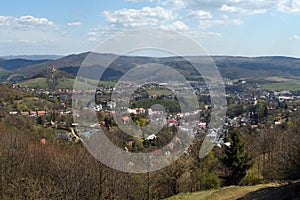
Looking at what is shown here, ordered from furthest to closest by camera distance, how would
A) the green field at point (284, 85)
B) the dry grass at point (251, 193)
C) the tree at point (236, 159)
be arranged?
1. the green field at point (284, 85)
2. the tree at point (236, 159)
3. the dry grass at point (251, 193)

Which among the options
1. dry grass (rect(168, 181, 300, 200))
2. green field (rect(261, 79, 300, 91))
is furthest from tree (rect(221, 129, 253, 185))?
green field (rect(261, 79, 300, 91))

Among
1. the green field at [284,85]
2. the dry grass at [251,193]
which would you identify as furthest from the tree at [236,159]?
the green field at [284,85]

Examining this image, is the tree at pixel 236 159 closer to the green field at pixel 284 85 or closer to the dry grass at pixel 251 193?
the dry grass at pixel 251 193

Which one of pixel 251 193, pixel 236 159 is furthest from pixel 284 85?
pixel 251 193

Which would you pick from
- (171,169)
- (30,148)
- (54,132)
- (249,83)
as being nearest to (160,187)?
(171,169)

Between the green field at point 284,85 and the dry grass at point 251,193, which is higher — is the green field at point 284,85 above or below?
above

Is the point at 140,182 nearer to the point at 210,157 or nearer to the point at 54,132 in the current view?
the point at 210,157

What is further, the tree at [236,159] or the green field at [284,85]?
the green field at [284,85]

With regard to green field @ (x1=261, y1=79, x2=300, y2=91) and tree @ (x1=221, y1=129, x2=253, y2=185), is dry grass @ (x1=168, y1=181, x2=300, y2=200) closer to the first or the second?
tree @ (x1=221, y1=129, x2=253, y2=185)

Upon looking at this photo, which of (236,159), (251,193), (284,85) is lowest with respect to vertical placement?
(236,159)

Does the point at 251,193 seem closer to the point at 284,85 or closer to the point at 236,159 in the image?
the point at 236,159
